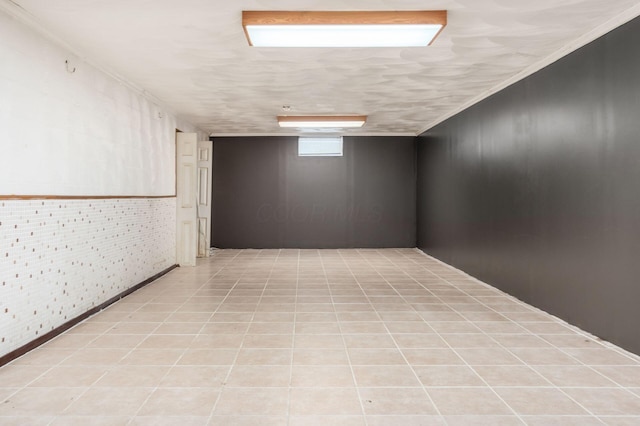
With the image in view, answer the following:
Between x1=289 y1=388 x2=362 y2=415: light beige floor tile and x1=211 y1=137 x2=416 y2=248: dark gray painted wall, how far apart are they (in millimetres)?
7564

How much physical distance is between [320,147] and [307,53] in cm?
599

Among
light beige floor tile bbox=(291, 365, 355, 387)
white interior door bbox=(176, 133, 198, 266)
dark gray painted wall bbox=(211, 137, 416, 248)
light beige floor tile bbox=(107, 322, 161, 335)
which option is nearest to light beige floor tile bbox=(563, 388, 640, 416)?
light beige floor tile bbox=(291, 365, 355, 387)

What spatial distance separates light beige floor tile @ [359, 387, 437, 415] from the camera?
8.29 feet

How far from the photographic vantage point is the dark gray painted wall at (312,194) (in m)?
10.2

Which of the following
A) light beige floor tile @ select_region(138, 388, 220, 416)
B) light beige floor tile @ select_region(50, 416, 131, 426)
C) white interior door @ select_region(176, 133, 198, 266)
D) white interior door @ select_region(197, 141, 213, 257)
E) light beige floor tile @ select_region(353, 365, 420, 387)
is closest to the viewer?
light beige floor tile @ select_region(50, 416, 131, 426)

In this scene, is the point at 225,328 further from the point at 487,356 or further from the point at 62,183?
the point at 487,356

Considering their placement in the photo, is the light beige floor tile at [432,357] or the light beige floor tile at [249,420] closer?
the light beige floor tile at [249,420]

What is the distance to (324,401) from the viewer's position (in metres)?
2.65

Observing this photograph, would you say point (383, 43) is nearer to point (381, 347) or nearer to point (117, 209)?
point (381, 347)

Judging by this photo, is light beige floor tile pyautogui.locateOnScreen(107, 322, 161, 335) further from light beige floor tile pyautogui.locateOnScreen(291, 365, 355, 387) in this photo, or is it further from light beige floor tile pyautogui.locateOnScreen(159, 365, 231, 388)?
light beige floor tile pyautogui.locateOnScreen(291, 365, 355, 387)

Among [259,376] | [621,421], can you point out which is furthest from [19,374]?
[621,421]

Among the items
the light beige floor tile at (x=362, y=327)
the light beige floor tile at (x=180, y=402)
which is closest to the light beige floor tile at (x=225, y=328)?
the light beige floor tile at (x=362, y=327)

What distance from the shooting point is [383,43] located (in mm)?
3846

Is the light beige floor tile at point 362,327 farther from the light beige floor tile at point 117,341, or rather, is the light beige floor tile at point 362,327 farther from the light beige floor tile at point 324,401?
the light beige floor tile at point 117,341
